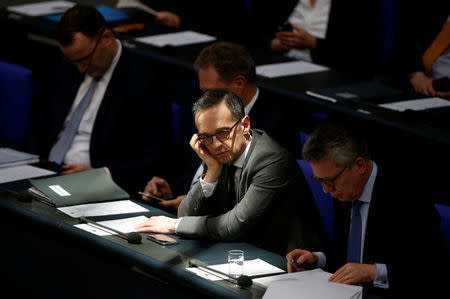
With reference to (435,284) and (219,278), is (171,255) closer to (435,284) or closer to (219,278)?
(219,278)

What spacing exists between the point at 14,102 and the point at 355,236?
2.34 metres

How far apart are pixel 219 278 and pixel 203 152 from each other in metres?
0.67

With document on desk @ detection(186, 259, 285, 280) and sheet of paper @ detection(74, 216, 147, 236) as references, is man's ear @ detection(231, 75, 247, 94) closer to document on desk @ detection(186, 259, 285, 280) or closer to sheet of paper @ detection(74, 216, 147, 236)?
sheet of paper @ detection(74, 216, 147, 236)

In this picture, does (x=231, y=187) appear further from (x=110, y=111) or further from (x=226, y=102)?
(x=110, y=111)

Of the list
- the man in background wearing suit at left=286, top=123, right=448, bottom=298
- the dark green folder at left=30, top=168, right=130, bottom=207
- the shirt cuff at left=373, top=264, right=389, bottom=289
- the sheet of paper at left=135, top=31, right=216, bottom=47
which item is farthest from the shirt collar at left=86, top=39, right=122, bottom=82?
the shirt cuff at left=373, top=264, right=389, bottom=289

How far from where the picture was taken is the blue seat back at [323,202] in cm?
331

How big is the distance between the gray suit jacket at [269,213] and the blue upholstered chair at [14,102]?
1781 millimetres

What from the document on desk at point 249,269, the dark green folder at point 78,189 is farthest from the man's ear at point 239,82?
the document on desk at point 249,269

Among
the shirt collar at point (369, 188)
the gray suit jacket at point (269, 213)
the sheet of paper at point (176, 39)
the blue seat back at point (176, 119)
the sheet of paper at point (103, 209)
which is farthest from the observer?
the sheet of paper at point (176, 39)

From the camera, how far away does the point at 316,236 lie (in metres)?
3.16

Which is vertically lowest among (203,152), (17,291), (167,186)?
(17,291)

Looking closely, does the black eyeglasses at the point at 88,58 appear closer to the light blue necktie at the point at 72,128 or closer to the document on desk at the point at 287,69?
the light blue necktie at the point at 72,128

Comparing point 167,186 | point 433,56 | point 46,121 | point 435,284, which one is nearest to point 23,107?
point 46,121

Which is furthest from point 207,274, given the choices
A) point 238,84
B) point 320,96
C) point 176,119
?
point 320,96
